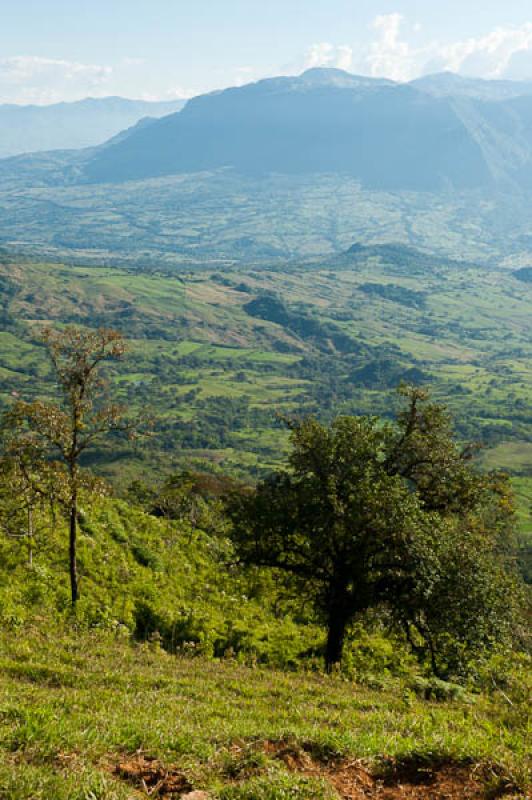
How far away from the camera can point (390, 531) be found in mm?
24828

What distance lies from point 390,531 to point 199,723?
528 inches

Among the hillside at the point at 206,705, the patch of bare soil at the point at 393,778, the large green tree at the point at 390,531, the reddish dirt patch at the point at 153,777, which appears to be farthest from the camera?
the large green tree at the point at 390,531

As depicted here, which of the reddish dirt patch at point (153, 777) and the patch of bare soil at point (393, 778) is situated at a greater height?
the reddish dirt patch at point (153, 777)

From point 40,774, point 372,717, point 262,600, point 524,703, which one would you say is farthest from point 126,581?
point 40,774

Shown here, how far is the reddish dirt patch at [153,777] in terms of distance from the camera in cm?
946

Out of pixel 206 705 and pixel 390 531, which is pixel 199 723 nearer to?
pixel 206 705

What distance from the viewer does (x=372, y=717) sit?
14969 mm

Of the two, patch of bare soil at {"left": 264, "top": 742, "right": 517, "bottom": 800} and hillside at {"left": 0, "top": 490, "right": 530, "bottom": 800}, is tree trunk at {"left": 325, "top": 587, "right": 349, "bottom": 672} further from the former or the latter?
patch of bare soil at {"left": 264, "top": 742, "right": 517, "bottom": 800}

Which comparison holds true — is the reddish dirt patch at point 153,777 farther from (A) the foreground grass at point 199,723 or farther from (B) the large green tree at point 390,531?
(B) the large green tree at point 390,531

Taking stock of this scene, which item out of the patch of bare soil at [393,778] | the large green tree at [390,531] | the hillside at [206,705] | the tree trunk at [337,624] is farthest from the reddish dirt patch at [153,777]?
the tree trunk at [337,624]

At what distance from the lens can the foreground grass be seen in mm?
9477

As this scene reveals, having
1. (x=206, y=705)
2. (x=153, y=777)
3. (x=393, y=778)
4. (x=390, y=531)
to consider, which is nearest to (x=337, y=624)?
(x=390, y=531)

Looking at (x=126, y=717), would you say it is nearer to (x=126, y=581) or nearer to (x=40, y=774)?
(x=40, y=774)

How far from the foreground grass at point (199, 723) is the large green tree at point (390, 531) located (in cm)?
507
